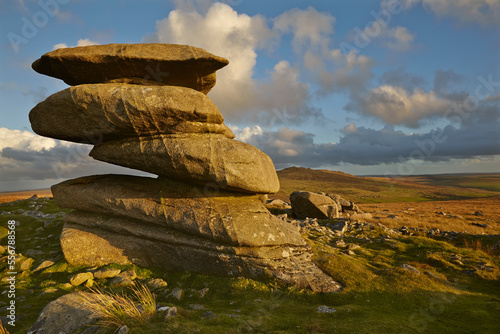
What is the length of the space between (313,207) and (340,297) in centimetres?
2044

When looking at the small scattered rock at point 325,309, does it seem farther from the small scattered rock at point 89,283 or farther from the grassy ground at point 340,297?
the small scattered rock at point 89,283

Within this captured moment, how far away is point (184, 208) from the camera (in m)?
12.5

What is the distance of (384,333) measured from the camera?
644 centimetres

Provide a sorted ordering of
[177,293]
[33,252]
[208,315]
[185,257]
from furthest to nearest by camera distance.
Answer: [33,252]
[185,257]
[177,293]
[208,315]

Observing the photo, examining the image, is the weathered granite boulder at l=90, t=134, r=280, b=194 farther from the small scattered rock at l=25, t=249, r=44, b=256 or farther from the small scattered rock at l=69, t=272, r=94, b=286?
the small scattered rock at l=25, t=249, r=44, b=256

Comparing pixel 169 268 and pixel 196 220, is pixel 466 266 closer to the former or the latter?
pixel 196 220

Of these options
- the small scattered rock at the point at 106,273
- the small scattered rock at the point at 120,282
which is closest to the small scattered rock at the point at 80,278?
the small scattered rock at the point at 106,273

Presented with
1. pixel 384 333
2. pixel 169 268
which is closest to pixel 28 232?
pixel 169 268

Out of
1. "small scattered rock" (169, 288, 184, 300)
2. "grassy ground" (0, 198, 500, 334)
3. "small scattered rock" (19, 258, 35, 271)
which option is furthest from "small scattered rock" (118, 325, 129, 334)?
"small scattered rock" (19, 258, 35, 271)

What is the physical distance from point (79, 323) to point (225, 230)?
6.12m

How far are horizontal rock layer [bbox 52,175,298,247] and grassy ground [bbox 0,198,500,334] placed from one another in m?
1.99

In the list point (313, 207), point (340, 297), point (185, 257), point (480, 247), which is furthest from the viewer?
point (313, 207)

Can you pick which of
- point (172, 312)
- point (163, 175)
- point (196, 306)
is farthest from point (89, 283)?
point (172, 312)

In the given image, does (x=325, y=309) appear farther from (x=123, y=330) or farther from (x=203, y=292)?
(x=123, y=330)
